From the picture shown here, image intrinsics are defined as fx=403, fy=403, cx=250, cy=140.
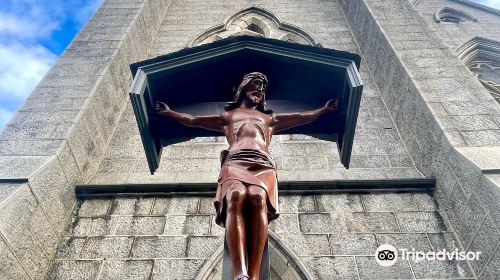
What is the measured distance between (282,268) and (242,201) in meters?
2.29

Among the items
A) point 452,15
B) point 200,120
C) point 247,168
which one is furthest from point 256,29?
point 247,168

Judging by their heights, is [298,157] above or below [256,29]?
below

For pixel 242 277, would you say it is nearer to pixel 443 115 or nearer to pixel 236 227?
pixel 236 227

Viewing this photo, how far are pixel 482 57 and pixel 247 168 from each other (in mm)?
9811

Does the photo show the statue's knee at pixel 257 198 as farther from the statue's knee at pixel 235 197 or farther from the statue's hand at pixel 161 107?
the statue's hand at pixel 161 107

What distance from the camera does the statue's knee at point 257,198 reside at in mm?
2207

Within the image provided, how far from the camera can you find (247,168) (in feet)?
7.93

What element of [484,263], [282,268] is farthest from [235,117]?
[484,263]

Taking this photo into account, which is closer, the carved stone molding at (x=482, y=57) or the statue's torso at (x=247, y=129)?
the statue's torso at (x=247, y=129)

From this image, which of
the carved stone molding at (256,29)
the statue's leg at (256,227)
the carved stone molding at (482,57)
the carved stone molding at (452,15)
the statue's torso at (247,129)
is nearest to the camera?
the statue's leg at (256,227)

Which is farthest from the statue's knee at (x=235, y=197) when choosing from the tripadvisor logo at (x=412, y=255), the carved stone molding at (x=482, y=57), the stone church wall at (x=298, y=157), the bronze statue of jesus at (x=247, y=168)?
the carved stone molding at (x=482, y=57)

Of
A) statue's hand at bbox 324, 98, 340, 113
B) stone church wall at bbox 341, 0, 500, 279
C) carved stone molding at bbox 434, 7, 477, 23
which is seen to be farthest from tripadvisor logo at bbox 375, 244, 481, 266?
carved stone molding at bbox 434, 7, 477, 23

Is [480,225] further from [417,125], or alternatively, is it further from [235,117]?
[235,117]

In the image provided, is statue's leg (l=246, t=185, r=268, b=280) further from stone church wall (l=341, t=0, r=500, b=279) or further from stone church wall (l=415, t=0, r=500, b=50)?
stone church wall (l=415, t=0, r=500, b=50)
